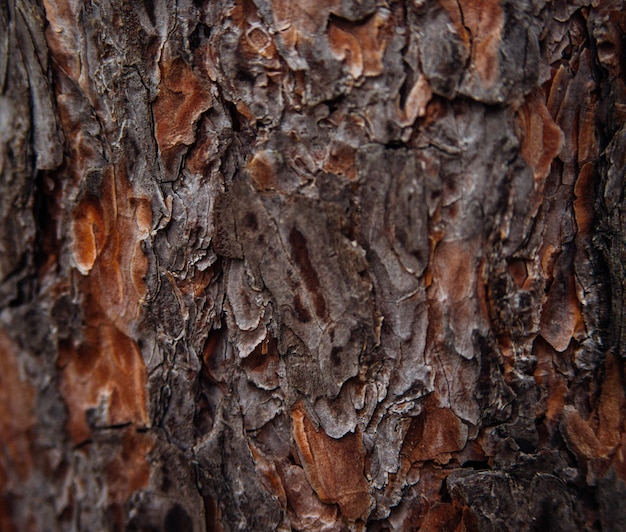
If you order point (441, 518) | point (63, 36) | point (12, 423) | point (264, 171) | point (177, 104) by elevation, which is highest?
point (63, 36)

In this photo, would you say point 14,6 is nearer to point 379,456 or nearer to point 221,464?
point 221,464

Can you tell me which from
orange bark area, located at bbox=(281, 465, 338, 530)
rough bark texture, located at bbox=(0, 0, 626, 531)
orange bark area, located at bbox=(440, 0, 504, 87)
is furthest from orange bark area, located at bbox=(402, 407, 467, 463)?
orange bark area, located at bbox=(440, 0, 504, 87)

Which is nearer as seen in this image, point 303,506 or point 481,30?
point 481,30

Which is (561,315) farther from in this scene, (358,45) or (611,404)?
(358,45)

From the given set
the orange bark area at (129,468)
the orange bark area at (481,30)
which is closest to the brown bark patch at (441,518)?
the orange bark area at (129,468)

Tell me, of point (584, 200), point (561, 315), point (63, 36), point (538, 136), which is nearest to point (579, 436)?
point (561, 315)

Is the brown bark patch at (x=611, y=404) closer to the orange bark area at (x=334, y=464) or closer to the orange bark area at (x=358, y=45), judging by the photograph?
the orange bark area at (x=334, y=464)

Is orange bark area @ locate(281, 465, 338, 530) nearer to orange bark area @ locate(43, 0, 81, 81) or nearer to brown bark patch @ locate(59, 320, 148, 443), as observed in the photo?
brown bark patch @ locate(59, 320, 148, 443)
